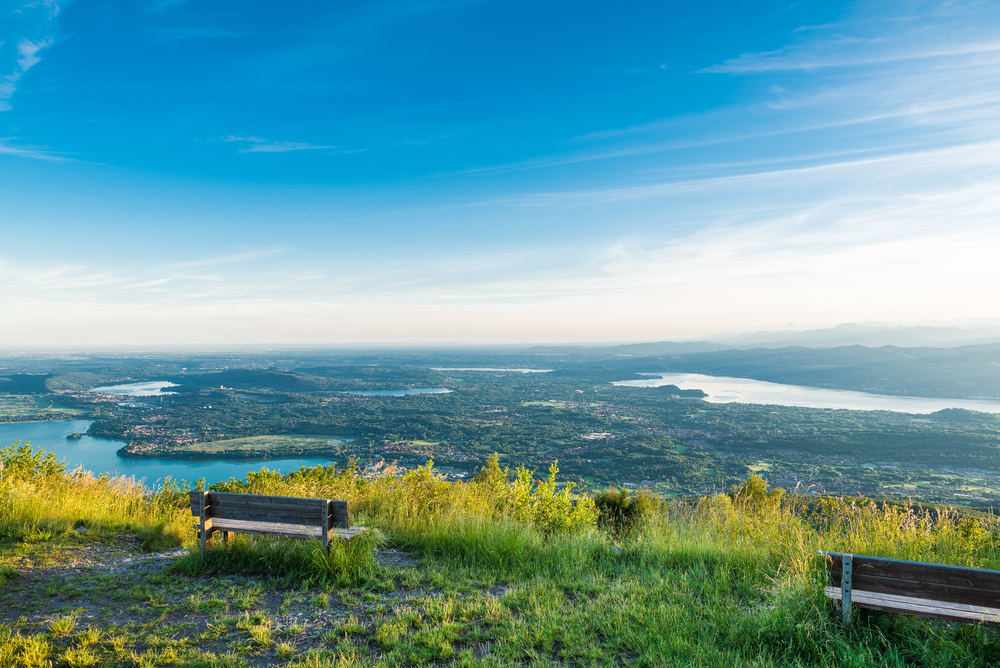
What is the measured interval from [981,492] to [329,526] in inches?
2078

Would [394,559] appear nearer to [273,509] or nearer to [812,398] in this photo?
[273,509]

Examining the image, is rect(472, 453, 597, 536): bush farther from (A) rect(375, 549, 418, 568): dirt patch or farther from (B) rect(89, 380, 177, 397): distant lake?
(B) rect(89, 380, 177, 397): distant lake

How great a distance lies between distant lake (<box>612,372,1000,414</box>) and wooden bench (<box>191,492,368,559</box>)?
4172 inches

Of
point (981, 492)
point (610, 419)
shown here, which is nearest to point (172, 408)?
point (610, 419)

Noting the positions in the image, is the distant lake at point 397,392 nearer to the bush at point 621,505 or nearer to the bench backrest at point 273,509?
the bush at point 621,505

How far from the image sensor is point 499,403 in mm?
97688

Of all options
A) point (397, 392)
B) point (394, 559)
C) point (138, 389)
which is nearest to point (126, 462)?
point (394, 559)

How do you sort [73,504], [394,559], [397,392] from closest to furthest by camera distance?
[394,559]
[73,504]
[397,392]

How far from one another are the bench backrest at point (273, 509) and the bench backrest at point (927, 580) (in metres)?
4.37

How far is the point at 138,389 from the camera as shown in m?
107

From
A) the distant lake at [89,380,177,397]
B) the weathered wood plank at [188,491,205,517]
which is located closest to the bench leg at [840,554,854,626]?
the weathered wood plank at [188,491,205,517]

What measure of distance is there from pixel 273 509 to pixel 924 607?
5.58m

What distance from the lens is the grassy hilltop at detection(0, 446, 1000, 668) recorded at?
3.12m

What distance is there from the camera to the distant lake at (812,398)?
9125 cm
